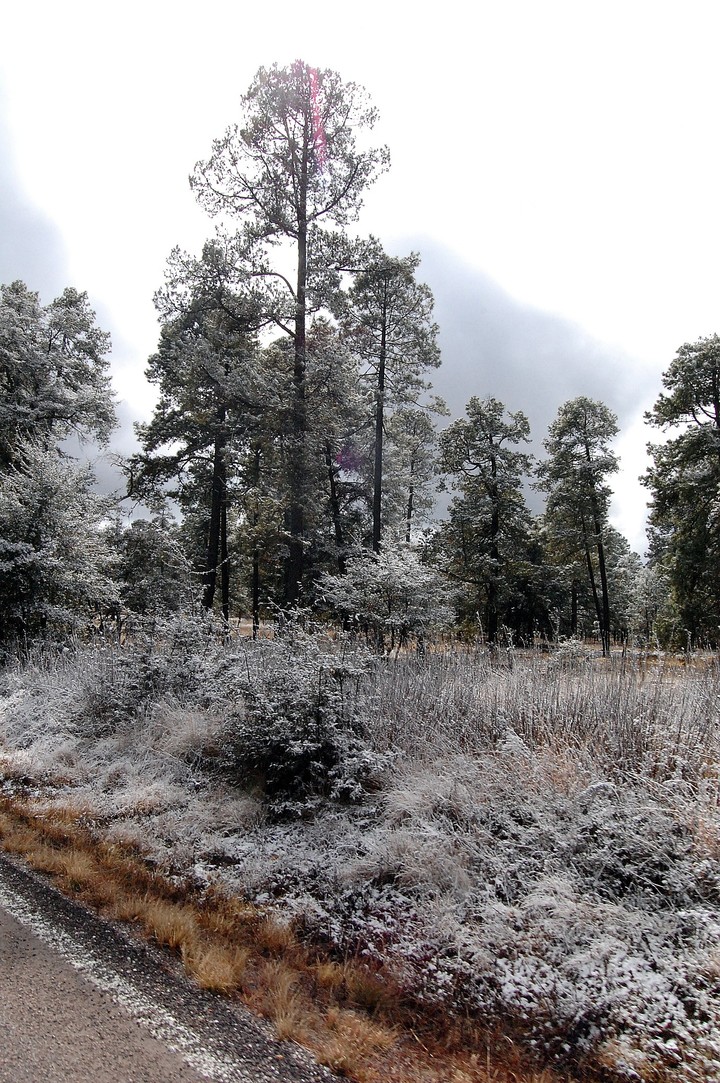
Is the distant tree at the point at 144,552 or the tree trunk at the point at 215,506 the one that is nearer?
the distant tree at the point at 144,552

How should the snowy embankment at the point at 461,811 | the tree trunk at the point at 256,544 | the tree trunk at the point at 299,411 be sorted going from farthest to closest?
the tree trunk at the point at 256,544
the tree trunk at the point at 299,411
the snowy embankment at the point at 461,811

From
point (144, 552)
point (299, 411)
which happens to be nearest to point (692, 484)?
point (299, 411)

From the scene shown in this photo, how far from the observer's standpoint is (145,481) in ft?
73.8

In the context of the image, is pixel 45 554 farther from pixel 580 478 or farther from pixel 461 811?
pixel 580 478

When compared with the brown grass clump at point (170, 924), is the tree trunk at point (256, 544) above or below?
above

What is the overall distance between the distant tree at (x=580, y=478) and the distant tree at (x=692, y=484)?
14.1 ft

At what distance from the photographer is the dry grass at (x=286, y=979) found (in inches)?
94.2

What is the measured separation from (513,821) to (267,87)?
1788cm

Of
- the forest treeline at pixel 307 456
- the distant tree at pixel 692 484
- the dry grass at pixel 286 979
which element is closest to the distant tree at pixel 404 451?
the forest treeline at pixel 307 456

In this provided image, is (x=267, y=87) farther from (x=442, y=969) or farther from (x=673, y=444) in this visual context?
(x=673, y=444)

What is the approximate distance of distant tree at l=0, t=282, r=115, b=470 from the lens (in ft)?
61.3

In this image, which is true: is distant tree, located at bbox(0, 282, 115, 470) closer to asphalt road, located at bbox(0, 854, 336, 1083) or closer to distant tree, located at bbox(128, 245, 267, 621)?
distant tree, located at bbox(128, 245, 267, 621)

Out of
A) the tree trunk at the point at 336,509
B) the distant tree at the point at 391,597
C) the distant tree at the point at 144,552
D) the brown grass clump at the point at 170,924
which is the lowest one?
the brown grass clump at the point at 170,924

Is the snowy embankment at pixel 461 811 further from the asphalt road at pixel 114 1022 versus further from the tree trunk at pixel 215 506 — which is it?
the tree trunk at pixel 215 506
